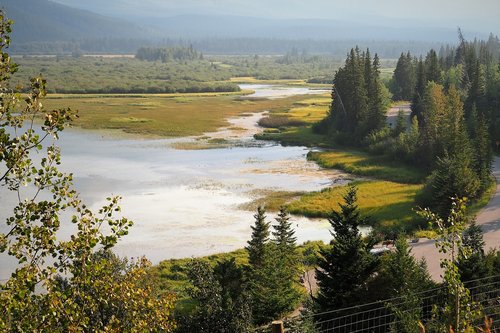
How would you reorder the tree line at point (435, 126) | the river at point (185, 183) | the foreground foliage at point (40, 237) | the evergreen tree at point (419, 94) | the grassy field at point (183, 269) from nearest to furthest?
the foreground foliage at point (40, 237) → the grassy field at point (183, 269) → the river at point (185, 183) → the tree line at point (435, 126) → the evergreen tree at point (419, 94)

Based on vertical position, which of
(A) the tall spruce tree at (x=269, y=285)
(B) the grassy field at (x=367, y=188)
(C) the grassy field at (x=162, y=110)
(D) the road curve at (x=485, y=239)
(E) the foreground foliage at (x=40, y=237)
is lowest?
(C) the grassy field at (x=162, y=110)

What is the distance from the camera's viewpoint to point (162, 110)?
407 feet

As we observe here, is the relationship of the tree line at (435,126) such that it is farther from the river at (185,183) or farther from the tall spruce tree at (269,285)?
the tall spruce tree at (269,285)

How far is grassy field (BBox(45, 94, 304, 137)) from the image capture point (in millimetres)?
100750

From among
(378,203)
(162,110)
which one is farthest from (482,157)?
(162,110)

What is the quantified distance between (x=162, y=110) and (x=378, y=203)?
250 ft

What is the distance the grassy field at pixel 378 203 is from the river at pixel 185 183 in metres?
2.54

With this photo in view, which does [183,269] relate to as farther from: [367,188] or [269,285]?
[367,188]

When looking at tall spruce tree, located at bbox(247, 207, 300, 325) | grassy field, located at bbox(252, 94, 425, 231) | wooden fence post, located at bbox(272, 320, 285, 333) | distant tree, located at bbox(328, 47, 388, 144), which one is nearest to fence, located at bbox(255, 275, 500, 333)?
tall spruce tree, located at bbox(247, 207, 300, 325)

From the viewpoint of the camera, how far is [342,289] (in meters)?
25.8

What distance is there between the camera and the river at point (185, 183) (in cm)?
4409

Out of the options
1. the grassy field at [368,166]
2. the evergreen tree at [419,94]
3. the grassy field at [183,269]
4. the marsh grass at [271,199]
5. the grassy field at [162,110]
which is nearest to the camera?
the grassy field at [183,269]

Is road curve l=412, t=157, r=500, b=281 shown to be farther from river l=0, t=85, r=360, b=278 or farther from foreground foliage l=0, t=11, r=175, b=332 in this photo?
foreground foliage l=0, t=11, r=175, b=332

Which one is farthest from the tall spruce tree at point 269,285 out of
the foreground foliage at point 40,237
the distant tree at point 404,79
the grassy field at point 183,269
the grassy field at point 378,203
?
the distant tree at point 404,79
